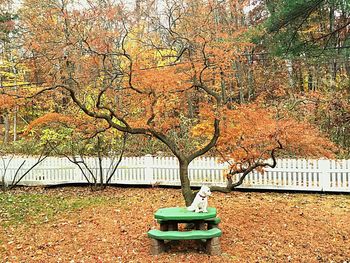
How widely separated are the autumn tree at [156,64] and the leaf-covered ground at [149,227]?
1156 mm

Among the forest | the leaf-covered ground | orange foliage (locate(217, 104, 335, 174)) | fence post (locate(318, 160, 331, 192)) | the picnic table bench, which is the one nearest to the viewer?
the picnic table bench

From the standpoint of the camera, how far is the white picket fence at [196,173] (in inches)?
365

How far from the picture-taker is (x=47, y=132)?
11.1 m

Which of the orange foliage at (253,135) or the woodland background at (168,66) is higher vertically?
the woodland background at (168,66)

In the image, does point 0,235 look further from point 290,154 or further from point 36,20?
point 36,20

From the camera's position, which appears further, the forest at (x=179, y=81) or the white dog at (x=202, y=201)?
the forest at (x=179, y=81)

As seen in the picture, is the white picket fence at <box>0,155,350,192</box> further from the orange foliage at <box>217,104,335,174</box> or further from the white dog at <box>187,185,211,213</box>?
the white dog at <box>187,185,211,213</box>

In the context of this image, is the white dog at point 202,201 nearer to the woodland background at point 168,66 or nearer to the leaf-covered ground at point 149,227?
the leaf-covered ground at point 149,227

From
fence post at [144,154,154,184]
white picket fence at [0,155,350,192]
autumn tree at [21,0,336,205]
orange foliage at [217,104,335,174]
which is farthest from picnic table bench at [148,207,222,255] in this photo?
fence post at [144,154,154,184]

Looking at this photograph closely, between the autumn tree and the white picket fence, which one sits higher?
the autumn tree

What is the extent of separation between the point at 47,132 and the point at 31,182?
5.74ft

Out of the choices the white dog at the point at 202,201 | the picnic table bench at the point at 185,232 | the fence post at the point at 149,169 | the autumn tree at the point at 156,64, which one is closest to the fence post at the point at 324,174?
the autumn tree at the point at 156,64

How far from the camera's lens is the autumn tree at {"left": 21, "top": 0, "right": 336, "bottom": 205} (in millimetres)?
7926

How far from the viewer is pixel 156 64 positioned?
13.8 metres
